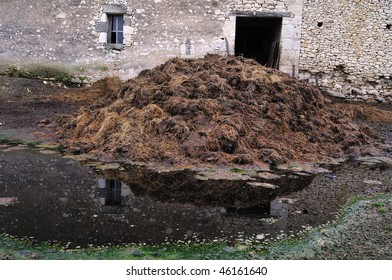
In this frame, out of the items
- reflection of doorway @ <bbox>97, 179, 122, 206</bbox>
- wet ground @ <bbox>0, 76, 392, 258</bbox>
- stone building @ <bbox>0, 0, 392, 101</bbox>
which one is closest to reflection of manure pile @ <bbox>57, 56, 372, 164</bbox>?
wet ground @ <bbox>0, 76, 392, 258</bbox>

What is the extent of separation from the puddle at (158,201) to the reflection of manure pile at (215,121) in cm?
63

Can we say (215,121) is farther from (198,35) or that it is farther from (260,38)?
(260,38)

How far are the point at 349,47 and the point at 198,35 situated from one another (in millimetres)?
4740

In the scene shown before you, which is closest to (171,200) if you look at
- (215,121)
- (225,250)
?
(225,250)

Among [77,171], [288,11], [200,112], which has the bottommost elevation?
[77,171]

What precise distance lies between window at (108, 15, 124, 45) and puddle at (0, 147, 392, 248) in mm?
7312

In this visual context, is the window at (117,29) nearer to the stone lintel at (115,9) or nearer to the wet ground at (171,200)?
the stone lintel at (115,9)

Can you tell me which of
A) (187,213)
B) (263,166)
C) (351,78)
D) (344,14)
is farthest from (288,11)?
(187,213)

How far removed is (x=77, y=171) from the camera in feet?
19.6

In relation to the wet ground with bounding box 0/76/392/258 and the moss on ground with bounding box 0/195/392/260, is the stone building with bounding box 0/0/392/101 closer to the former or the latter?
the wet ground with bounding box 0/76/392/258

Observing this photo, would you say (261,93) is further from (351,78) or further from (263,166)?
(351,78)

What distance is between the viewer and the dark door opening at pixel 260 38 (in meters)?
13.1

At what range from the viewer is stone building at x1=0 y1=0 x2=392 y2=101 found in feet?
41.4

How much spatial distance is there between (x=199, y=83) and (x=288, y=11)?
604 cm
